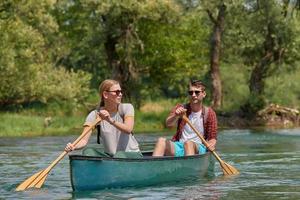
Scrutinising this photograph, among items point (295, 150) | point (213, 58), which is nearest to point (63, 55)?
point (213, 58)

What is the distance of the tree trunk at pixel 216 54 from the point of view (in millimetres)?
38812

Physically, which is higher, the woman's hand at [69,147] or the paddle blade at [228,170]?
the woman's hand at [69,147]

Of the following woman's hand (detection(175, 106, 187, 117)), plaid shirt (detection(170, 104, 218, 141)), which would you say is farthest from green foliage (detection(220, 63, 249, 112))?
woman's hand (detection(175, 106, 187, 117))

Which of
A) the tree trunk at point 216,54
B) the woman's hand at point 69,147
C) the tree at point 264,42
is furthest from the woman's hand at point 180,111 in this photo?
the tree trunk at point 216,54

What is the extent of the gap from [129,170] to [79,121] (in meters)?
20.9

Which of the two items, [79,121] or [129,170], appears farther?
[79,121]

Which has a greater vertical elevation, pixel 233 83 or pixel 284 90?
pixel 233 83

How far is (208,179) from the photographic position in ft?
44.5

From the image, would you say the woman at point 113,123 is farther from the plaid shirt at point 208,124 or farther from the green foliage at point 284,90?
the green foliage at point 284,90

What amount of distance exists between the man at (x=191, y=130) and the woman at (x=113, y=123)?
1147 millimetres

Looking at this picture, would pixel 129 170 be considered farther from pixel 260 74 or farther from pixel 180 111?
pixel 260 74

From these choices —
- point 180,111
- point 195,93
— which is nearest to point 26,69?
point 195,93

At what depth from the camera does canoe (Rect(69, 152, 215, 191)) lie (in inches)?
441

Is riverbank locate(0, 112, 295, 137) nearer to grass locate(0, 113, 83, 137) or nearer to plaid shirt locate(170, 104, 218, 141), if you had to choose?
grass locate(0, 113, 83, 137)
